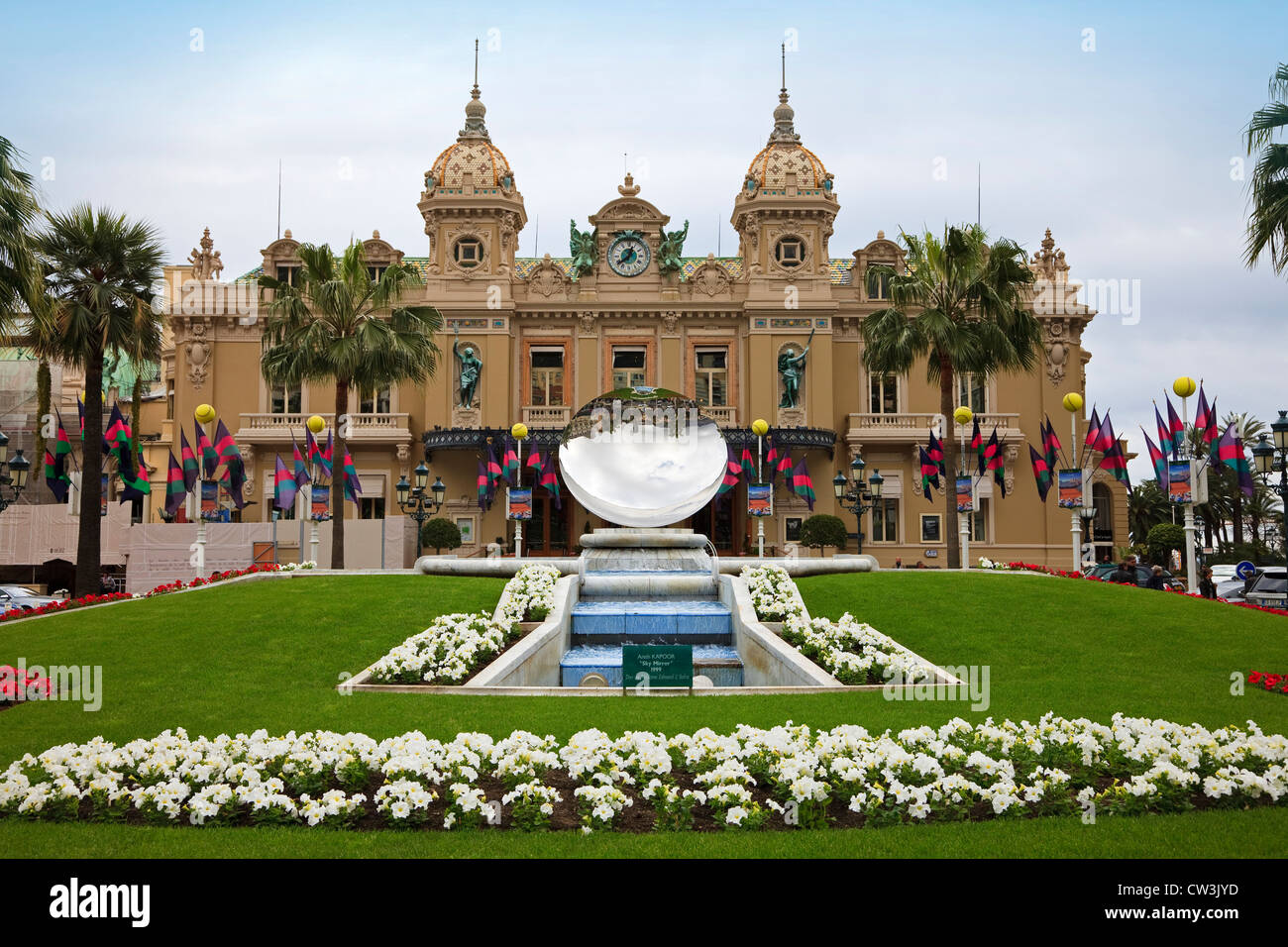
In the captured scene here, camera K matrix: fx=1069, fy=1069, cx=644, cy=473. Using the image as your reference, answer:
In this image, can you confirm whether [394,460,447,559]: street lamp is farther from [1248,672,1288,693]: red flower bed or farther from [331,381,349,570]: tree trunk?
[1248,672,1288,693]: red flower bed

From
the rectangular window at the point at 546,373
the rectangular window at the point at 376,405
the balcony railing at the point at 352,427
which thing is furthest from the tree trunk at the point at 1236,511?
the rectangular window at the point at 376,405

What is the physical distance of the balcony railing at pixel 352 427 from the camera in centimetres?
4397

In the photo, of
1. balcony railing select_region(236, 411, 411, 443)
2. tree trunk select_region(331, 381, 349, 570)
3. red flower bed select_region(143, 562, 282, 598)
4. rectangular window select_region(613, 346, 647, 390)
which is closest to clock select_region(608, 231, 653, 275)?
rectangular window select_region(613, 346, 647, 390)

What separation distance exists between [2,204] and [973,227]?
74.0 feet

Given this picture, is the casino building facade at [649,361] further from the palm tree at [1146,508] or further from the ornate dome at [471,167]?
the palm tree at [1146,508]

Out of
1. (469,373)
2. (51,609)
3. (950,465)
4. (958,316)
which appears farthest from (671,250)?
(51,609)

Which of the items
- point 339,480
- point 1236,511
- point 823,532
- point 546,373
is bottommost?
point 823,532

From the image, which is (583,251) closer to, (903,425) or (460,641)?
(903,425)

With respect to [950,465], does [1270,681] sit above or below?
below

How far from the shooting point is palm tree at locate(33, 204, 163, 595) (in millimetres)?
24875

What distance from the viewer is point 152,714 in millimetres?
12352

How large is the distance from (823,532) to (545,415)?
1284 centimetres

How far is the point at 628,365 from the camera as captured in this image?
45.4 meters

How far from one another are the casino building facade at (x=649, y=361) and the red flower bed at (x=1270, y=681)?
2880 centimetres
